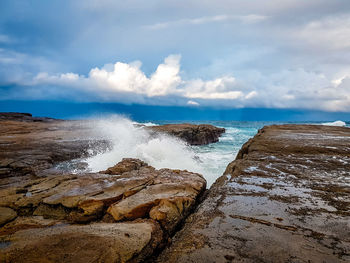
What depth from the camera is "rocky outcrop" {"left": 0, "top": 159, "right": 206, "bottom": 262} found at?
176cm

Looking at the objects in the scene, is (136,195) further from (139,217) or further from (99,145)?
(99,145)

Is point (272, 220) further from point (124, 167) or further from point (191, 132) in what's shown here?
point (191, 132)

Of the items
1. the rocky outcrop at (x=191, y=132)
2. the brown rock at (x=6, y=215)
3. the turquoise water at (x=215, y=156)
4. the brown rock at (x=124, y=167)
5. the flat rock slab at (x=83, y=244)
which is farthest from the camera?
the rocky outcrop at (x=191, y=132)

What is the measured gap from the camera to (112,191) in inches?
126

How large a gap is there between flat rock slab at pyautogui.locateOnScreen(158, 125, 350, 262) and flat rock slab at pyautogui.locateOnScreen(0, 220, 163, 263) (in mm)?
266

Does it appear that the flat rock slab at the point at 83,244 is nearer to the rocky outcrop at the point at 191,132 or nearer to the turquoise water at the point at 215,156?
the turquoise water at the point at 215,156

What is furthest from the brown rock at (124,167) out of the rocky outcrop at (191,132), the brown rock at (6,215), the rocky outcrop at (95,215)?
the rocky outcrop at (191,132)

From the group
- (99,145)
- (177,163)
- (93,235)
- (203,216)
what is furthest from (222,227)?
(99,145)

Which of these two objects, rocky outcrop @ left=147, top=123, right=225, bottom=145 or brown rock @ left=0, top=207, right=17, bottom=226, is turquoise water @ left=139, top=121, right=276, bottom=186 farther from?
brown rock @ left=0, top=207, right=17, bottom=226

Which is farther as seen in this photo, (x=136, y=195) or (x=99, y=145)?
(x=99, y=145)

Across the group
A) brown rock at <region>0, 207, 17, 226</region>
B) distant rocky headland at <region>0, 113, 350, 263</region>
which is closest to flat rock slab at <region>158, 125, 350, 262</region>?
distant rocky headland at <region>0, 113, 350, 263</region>

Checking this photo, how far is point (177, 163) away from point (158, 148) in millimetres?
1558

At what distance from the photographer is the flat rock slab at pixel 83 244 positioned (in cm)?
168

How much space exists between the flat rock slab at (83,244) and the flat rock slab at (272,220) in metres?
0.27
